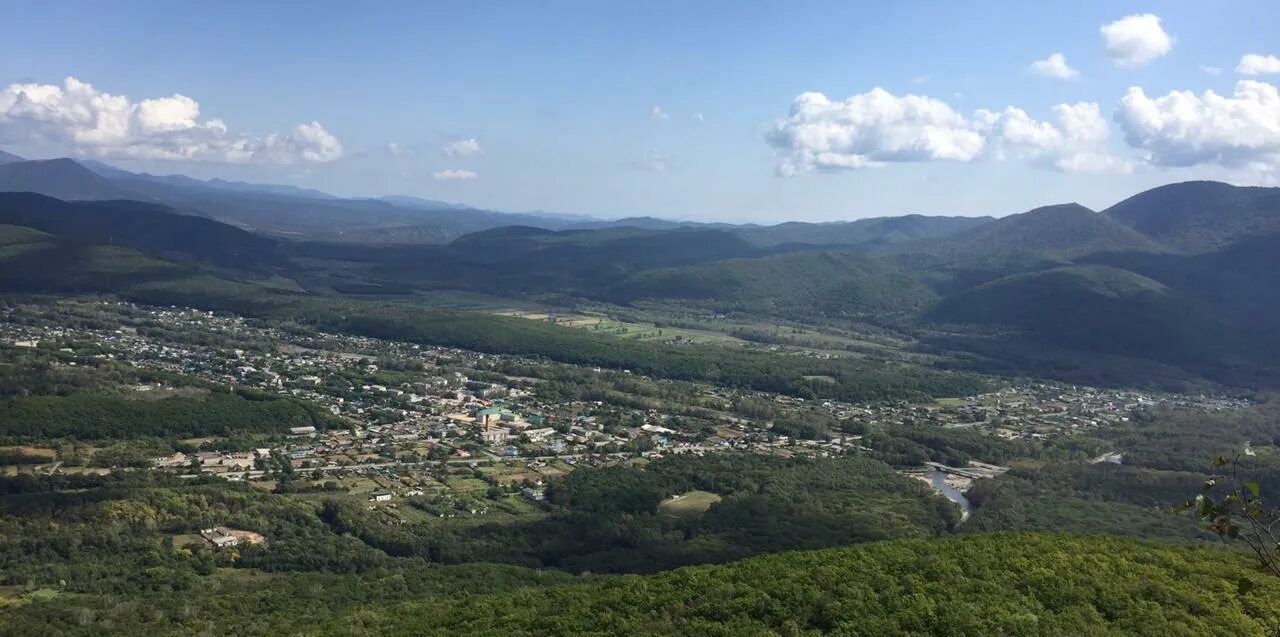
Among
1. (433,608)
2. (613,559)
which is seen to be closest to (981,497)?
(613,559)

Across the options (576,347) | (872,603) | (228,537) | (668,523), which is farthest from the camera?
(576,347)

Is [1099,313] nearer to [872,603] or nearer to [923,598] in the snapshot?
[923,598]

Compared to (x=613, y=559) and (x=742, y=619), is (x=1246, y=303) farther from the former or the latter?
(x=742, y=619)

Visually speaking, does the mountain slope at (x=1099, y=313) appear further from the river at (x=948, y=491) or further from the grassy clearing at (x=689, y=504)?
the grassy clearing at (x=689, y=504)

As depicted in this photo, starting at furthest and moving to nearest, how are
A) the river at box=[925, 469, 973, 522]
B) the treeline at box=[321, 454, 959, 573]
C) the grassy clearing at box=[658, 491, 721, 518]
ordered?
1. the river at box=[925, 469, 973, 522]
2. the grassy clearing at box=[658, 491, 721, 518]
3. the treeline at box=[321, 454, 959, 573]

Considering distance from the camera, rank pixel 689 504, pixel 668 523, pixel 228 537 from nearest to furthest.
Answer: pixel 228 537 → pixel 668 523 → pixel 689 504

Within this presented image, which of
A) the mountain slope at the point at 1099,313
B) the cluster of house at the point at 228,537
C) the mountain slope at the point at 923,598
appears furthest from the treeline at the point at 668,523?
the mountain slope at the point at 1099,313

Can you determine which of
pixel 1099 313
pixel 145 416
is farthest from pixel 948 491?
pixel 1099 313

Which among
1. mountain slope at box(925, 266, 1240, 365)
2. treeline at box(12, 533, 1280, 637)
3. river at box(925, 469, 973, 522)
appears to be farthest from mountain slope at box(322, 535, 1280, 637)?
mountain slope at box(925, 266, 1240, 365)

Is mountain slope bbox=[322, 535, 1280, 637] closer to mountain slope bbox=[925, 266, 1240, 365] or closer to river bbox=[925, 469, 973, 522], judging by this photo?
river bbox=[925, 469, 973, 522]
